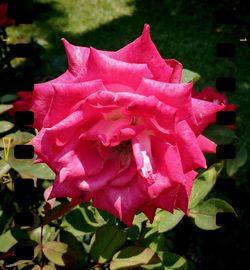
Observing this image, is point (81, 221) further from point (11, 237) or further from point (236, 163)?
point (236, 163)

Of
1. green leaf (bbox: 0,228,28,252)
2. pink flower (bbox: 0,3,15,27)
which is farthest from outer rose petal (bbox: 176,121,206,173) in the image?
pink flower (bbox: 0,3,15,27)

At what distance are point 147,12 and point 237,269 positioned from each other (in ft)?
8.59

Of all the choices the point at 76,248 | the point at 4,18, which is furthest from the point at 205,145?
the point at 4,18

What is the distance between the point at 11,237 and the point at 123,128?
0.60m

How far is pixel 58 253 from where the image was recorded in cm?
113

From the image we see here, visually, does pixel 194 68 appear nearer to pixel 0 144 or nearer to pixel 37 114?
pixel 0 144

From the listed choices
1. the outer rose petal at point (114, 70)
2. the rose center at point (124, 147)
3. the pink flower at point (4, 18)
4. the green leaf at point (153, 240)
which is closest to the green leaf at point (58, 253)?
the green leaf at point (153, 240)

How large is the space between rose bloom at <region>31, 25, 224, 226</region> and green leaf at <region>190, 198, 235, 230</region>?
0.37 m

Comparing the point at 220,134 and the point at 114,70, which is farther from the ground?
the point at 114,70

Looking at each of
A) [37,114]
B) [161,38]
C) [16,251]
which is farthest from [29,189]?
[161,38]

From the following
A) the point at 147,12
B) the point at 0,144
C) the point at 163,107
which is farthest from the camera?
the point at 147,12

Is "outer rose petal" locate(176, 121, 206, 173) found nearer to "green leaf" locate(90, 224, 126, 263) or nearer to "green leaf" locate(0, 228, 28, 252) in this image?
"green leaf" locate(90, 224, 126, 263)

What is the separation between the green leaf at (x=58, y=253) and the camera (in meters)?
1.11

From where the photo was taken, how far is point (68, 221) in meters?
1.20
